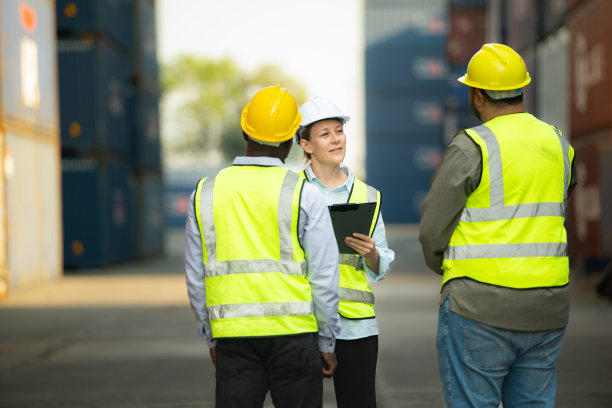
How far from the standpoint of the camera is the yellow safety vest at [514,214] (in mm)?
3240

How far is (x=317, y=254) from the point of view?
3203 millimetres

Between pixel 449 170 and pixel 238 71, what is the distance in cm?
8043

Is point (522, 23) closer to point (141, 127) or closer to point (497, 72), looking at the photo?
point (141, 127)

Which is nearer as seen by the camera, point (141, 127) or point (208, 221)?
point (208, 221)

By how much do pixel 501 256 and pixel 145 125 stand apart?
23166 millimetres

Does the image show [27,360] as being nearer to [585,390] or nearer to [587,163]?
[585,390]

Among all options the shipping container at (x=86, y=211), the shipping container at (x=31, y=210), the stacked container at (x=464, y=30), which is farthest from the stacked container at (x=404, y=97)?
the shipping container at (x=31, y=210)

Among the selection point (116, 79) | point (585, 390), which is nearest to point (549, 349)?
point (585, 390)

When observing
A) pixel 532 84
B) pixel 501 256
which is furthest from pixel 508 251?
pixel 532 84

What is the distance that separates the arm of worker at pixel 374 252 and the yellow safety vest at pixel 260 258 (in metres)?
0.50

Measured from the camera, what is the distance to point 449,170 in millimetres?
3266

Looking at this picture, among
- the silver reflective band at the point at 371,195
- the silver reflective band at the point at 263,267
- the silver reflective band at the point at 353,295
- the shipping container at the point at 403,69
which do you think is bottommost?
the silver reflective band at the point at 353,295

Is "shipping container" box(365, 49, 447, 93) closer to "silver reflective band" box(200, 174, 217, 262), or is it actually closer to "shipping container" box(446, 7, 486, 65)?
"shipping container" box(446, 7, 486, 65)

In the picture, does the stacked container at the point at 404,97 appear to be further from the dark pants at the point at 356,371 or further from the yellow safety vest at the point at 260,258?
the yellow safety vest at the point at 260,258
